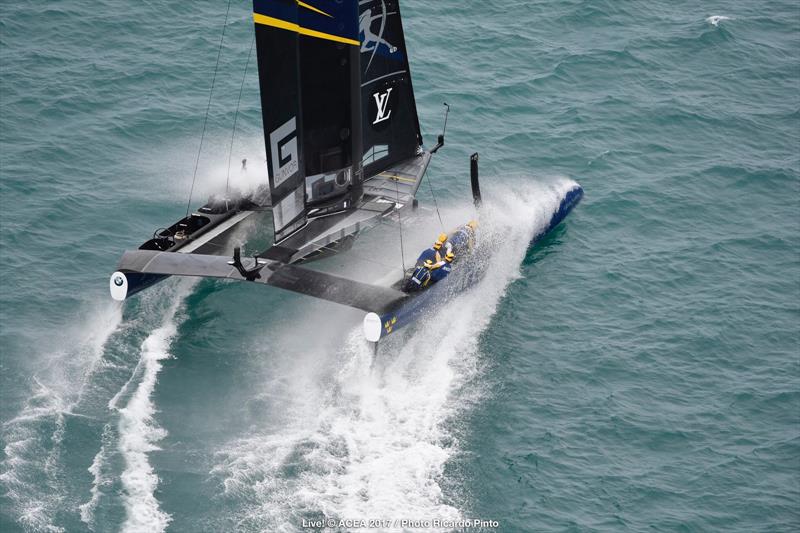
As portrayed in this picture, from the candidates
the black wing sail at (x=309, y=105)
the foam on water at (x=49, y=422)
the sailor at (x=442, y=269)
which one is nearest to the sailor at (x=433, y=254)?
the sailor at (x=442, y=269)

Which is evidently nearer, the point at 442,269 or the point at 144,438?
the point at 144,438

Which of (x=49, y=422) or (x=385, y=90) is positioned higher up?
(x=385, y=90)

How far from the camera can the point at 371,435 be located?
24.3 metres

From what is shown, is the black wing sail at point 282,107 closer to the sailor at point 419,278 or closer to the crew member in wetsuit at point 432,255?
the crew member in wetsuit at point 432,255

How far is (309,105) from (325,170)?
193cm

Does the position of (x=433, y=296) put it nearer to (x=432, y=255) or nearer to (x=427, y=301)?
(x=427, y=301)

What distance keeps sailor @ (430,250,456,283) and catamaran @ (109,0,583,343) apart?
24 cm

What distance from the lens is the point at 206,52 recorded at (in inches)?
1615

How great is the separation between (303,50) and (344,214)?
467 centimetres

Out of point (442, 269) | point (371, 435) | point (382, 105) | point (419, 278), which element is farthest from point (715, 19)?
point (371, 435)

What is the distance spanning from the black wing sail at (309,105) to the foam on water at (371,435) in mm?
3299

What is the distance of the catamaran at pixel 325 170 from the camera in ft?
86.3

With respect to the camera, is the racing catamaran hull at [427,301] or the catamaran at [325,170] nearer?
the racing catamaran hull at [427,301]

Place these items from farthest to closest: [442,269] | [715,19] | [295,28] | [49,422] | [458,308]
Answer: [715,19] → [458,308] → [442,269] → [295,28] → [49,422]
